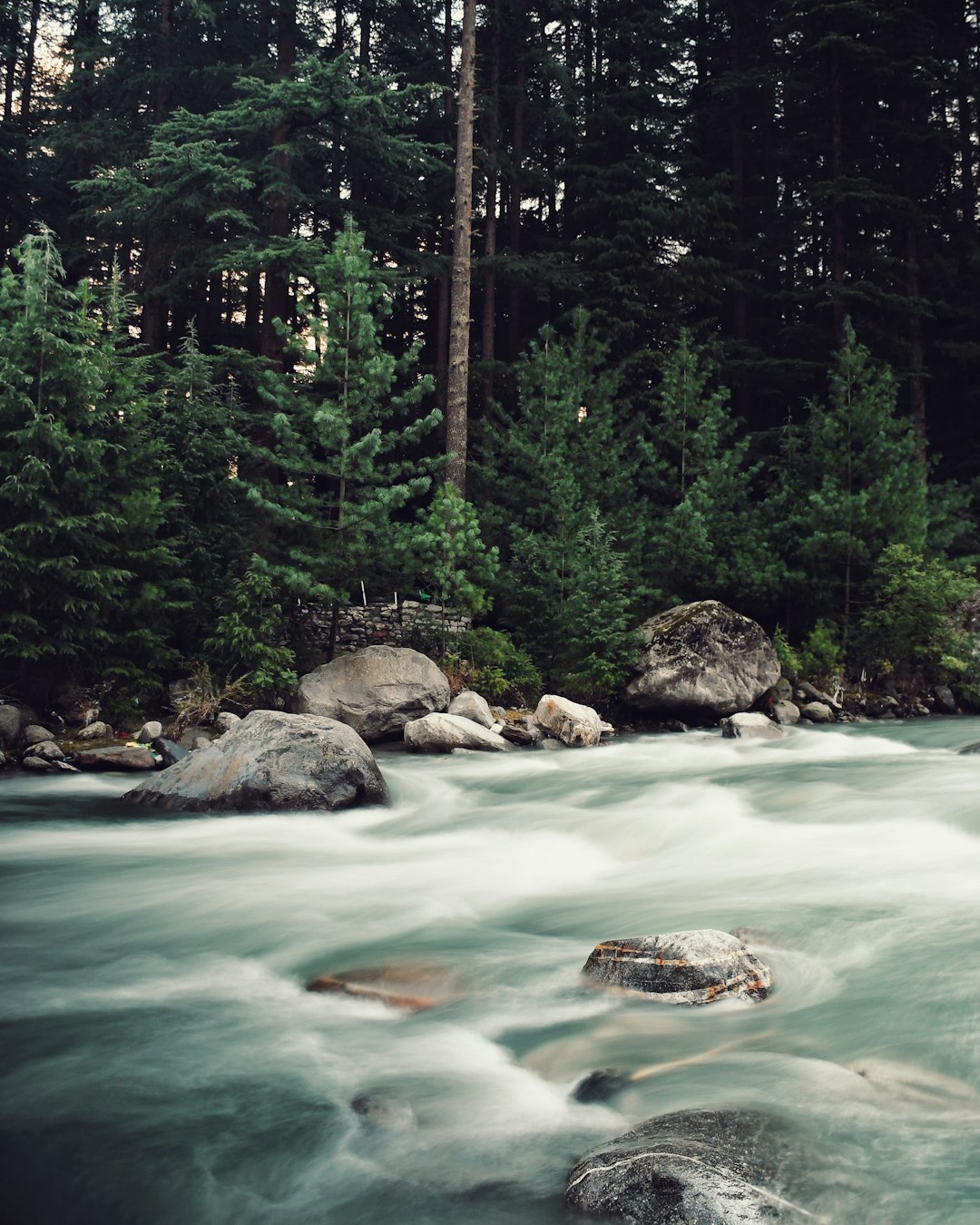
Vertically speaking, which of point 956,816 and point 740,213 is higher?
point 740,213

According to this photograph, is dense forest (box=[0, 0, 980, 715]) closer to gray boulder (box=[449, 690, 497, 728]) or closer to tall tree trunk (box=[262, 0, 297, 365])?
tall tree trunk (box=[262, 0, 297, 365])

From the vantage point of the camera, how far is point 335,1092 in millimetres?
4195

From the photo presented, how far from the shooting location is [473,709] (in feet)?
48.1

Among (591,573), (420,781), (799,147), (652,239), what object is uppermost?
(799,147)

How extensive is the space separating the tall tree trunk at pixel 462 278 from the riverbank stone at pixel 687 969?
1318 centimetres

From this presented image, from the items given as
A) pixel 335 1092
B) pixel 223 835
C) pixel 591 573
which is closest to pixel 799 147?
pixel 591 573

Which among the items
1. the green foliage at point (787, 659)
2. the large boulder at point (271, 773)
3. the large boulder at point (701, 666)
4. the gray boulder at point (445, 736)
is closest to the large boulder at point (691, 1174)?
the large boulder at point (271, 773)

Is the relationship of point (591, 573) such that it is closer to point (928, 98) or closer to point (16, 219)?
point (928, 98)

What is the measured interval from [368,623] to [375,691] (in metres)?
3.52

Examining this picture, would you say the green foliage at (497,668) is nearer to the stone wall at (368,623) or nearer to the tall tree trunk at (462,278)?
the stone wall at (368,623)

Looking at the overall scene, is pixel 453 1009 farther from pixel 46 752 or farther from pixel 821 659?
pixel 821 659

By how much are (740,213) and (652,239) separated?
434cm

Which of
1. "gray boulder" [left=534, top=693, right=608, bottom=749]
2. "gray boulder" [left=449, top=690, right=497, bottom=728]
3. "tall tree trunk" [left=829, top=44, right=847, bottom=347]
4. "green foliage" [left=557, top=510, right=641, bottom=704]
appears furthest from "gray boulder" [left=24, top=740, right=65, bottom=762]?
"tall tree trunk" [left=829, top=44, right=847, bottom=347]

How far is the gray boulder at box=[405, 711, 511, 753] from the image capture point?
44.3ft
